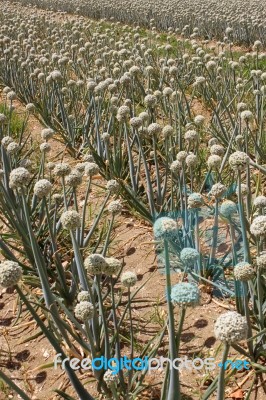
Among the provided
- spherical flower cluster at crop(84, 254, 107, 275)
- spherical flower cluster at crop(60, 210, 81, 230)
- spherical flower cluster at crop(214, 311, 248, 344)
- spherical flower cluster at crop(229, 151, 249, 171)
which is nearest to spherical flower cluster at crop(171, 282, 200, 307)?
spherical flower cluster at crop(214, 311, 248, 344)

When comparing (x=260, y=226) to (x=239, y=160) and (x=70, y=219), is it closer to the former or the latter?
(x=239, y=160)

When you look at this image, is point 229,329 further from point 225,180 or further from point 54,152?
point 54,152

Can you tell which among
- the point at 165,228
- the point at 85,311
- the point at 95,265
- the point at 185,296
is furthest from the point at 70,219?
the point at 185,296

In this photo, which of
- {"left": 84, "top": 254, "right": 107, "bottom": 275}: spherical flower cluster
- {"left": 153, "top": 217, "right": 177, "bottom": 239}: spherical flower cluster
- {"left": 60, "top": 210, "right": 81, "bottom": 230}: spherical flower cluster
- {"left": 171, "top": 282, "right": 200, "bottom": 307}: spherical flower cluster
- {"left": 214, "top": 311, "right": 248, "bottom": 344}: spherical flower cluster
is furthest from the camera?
{"left": 60, "top": 210, "right": 81, "bottom": 230}: spherical flower cluster

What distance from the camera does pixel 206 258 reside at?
260cm

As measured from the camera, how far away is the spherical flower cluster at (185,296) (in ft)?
4.02

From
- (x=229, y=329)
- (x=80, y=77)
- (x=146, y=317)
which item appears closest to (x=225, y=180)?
(x=146, y=317)

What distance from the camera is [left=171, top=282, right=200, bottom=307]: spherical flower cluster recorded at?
1227 millimetres

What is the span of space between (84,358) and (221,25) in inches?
385

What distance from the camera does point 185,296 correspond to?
4.03ft

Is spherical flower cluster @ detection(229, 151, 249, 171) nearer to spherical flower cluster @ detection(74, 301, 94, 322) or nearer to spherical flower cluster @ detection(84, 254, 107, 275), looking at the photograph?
spherical flower cluster @ detection(84, 254, 107, 275)

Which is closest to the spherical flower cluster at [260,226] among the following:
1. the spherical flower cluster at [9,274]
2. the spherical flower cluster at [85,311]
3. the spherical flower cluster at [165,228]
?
the spherical flower cluster at [165,228]

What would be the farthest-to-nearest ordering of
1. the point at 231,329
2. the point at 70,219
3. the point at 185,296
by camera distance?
1. the point at 70,219
2. the point at 185,296
3. the point at 231,329

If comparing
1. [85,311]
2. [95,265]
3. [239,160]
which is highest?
[239,160]
